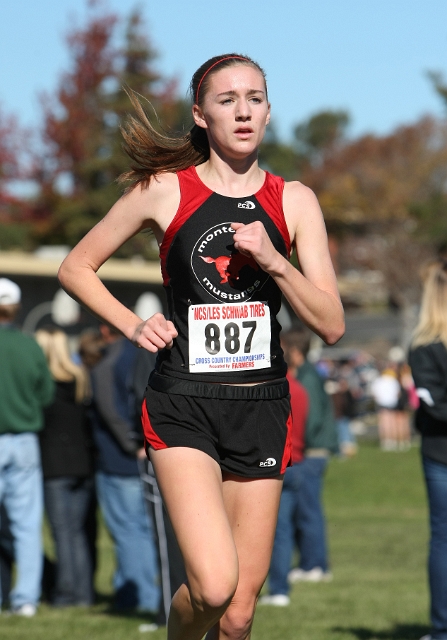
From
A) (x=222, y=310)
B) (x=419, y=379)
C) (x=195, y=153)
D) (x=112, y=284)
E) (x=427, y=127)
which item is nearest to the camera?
(x=222, y=310)

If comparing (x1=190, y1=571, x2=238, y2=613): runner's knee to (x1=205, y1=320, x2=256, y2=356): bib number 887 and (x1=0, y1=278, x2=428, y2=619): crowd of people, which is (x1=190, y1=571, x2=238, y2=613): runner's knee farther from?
(x1=0, y1=278, x2=428, y2=619): crowd of people

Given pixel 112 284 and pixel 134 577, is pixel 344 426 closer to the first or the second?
pixel 112 284

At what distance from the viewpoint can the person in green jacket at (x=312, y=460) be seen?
392 inches

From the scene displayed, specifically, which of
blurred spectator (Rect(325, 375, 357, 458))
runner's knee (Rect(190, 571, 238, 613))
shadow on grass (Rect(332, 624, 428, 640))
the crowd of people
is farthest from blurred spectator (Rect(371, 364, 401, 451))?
runner's knee (Rect(190, 571, 238, 613))

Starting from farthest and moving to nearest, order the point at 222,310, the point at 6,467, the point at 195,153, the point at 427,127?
the point at 427,127, the point at 6,467, the point at 195,153, the point at 222,310

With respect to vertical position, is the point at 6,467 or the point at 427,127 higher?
the point at 427,127

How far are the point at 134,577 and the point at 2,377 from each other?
1937 millimetres

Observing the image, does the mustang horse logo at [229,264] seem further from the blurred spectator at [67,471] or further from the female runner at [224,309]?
the blurred spectator at [67,471]

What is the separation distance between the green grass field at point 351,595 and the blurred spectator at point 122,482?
35 centimetres

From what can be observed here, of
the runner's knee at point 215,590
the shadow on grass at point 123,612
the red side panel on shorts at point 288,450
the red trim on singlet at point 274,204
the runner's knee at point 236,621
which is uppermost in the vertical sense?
the red trim on singlet at point 274,204

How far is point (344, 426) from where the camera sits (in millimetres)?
25453

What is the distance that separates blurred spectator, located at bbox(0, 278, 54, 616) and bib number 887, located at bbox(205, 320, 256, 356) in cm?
429

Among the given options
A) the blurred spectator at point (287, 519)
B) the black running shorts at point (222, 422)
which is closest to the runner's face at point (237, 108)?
the black running shorts at point (222, 422)

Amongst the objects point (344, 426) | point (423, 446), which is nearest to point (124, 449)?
point (423, 446)
